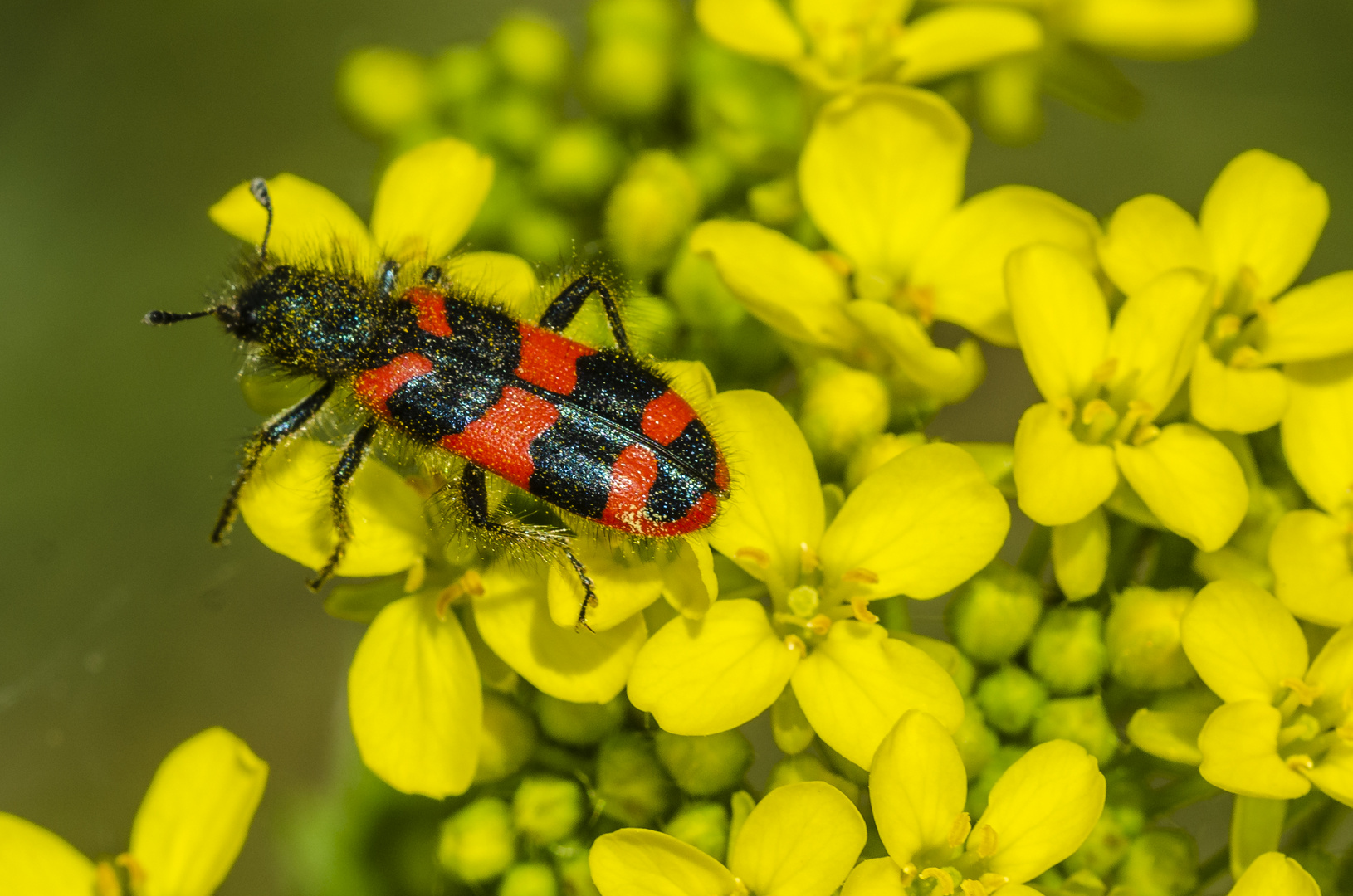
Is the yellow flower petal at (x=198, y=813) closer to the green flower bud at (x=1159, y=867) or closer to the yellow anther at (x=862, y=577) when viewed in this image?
the yellow anther at (x=862, y=577)

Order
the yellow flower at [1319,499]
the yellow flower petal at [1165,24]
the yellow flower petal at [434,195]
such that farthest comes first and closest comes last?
the yellow flower petal at [1165,24] < the yellow flower petal at [434,195] < the yellow flower at [1319,499]

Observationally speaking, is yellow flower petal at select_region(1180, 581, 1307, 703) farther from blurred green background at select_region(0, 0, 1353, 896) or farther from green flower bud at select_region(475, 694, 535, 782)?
blurred green background at select_region(0, 0, 1353, 896)

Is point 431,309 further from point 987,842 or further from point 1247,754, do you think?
point 1247,754

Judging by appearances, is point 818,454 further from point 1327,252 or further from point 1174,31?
point 1327,252

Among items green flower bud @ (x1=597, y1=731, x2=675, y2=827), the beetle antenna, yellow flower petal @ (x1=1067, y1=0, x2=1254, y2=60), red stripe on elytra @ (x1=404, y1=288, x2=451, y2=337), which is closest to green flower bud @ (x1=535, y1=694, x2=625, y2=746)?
green flower bud @ (x1=597, y1=731, x2=675, y2=827)

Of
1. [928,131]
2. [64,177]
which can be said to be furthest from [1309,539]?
[64,177]

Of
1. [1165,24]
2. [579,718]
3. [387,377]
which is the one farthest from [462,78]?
[1165,24]

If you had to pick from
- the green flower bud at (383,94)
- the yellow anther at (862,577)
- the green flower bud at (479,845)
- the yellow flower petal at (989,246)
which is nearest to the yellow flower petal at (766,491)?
the yellow anther at (862,577)
